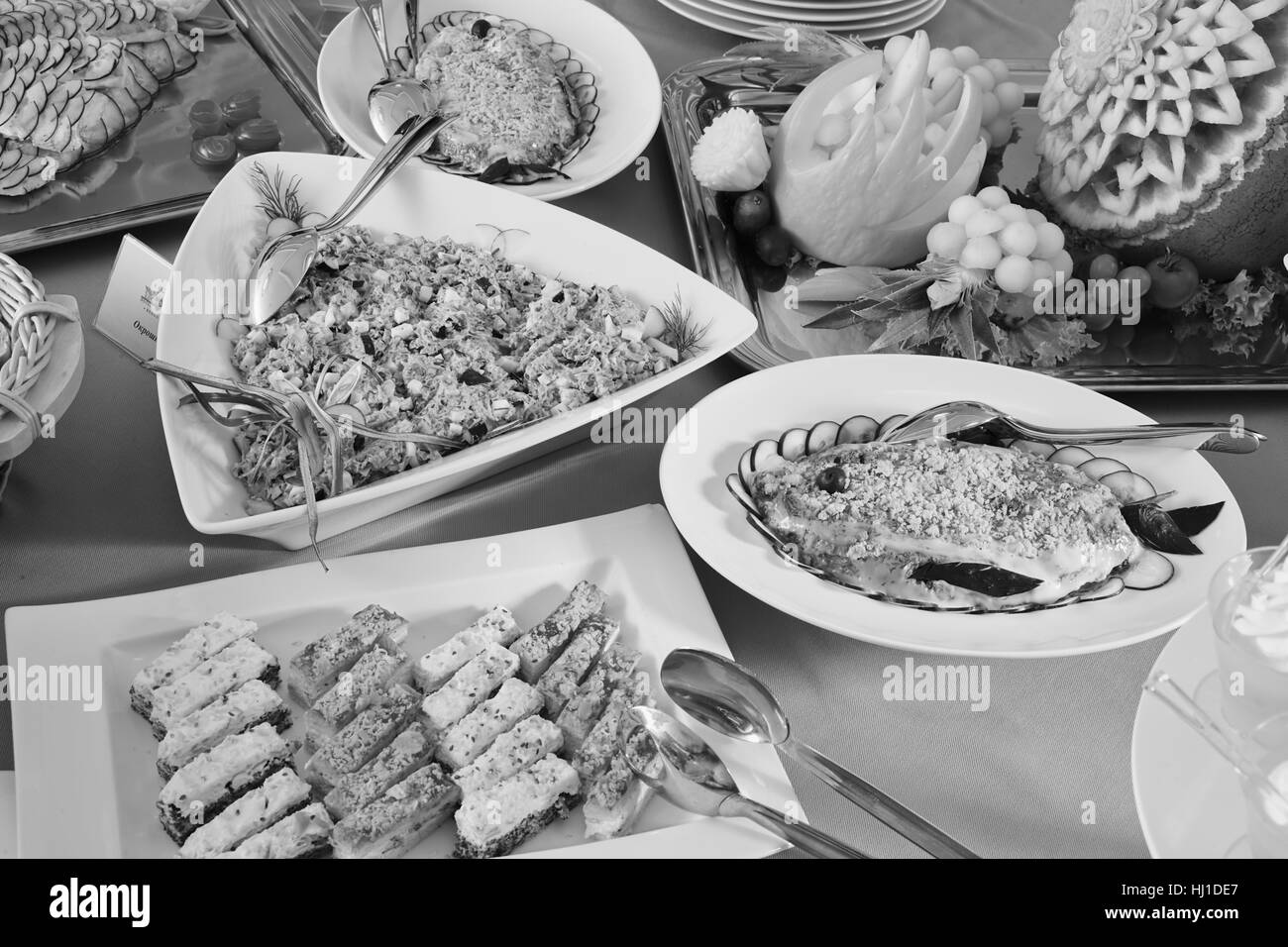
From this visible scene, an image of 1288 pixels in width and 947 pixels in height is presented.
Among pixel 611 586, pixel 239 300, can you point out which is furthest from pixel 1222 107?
pixel 239 300

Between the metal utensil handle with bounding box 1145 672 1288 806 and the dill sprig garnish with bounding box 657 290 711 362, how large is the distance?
1.78ft

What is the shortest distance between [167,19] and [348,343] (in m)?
0.71

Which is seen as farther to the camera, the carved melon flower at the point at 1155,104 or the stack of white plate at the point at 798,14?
the stack of white plate at the point at 798,14

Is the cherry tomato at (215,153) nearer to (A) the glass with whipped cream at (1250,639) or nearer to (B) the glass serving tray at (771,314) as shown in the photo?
(B) the glass serving tray at (771,314)

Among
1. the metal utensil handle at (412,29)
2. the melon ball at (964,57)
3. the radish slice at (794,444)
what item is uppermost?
the metal utensil handle at (412,29)

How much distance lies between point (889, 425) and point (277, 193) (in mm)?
684

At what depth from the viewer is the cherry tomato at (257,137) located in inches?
51.8

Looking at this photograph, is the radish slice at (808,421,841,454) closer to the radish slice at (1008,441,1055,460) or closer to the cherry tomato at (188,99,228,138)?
the radish slice at (1008,441,1055,460)

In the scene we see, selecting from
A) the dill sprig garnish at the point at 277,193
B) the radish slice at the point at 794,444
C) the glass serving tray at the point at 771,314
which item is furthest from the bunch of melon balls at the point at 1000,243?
the dill sprig garnish at the point at 277,193

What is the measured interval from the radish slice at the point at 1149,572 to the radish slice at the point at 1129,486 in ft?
0.23

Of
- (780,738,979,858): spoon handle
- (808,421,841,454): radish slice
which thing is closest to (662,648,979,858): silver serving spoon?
(780,738,979,858): spoon handle

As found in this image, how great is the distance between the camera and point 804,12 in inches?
62.0

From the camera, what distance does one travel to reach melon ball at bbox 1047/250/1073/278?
3.80 feet
